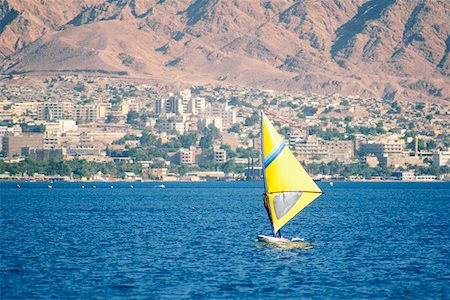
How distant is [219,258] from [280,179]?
6.88 meters

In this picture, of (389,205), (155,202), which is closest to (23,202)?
(155,202)

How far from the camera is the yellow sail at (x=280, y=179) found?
79188 millimetres

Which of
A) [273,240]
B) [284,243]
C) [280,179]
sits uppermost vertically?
[280,179]

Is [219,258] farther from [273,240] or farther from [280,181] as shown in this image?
[273,240]

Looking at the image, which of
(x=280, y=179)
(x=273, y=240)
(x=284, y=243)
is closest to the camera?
(x=280, y=179)

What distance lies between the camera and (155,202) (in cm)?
16288

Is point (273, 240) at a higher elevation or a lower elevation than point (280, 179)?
lower

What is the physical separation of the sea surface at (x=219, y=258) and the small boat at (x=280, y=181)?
94.6 inches

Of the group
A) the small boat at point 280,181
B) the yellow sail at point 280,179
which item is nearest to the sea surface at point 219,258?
the small boat at point 280,181

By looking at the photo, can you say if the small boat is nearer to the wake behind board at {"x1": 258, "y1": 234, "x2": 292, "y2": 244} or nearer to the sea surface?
the wake behind board at {"x1": 258, "y1": 234, "x2": 292, "y2": 244}

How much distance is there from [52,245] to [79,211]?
5007 cm

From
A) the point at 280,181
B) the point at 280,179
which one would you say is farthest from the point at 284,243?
the point at 280,179

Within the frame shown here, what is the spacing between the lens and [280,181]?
7931cm

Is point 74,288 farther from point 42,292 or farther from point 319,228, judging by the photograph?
point 319,228
